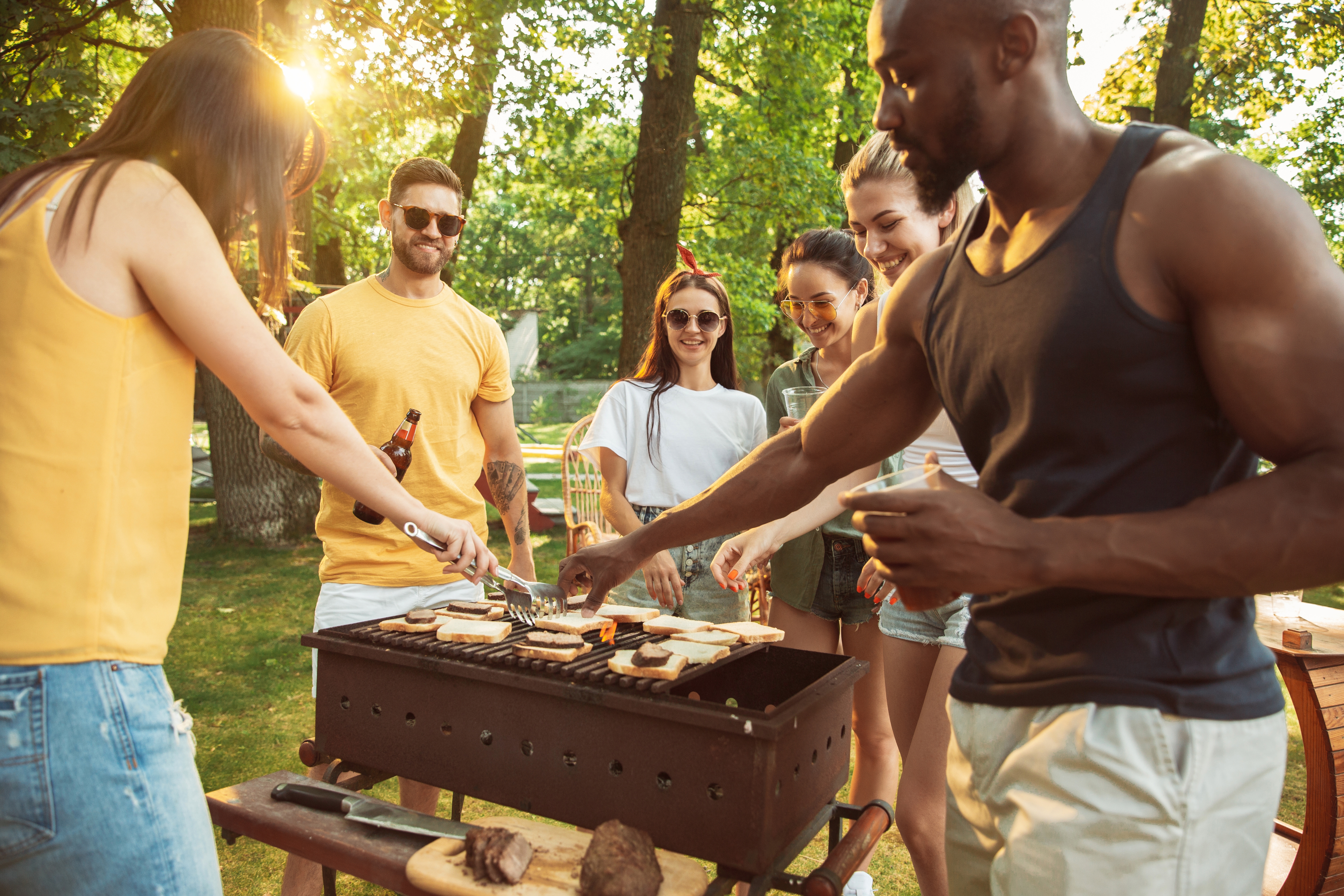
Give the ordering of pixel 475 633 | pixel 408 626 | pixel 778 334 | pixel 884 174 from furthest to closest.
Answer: pixel 778 334 < pixel 884 174 < pixel 408 626 < pixel 475 633

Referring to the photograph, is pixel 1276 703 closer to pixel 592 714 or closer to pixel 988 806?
pixel 988 806

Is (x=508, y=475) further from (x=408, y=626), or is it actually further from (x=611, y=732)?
(x=611, y=732)

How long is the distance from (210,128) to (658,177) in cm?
842

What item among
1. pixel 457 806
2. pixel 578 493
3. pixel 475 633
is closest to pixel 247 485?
pixel 578 493

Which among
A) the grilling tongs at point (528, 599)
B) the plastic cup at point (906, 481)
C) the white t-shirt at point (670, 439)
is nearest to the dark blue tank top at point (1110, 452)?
the plastic cup at point (906, 481)

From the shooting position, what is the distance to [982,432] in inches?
62.6

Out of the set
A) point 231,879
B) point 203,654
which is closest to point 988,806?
point 231,879

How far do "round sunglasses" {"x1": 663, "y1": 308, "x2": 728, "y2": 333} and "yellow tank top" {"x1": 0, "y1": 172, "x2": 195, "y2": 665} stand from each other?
2853 mm

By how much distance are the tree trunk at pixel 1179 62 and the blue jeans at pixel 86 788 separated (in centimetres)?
1110

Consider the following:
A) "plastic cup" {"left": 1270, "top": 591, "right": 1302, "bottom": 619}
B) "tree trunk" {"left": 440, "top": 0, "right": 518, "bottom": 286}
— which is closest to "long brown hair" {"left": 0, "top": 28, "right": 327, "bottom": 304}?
"plastic cup" {"left": 1270, "top": 591, "right": 1302, "bottom": 619}

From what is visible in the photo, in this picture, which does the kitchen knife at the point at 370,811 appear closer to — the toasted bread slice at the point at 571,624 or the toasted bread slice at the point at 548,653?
the toasted bread slice at the point at 548,653

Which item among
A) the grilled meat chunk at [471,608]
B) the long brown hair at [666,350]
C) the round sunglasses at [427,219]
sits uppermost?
the round sunglasses at [427,219]

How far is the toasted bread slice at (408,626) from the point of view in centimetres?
275

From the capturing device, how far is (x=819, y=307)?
3830 mm
